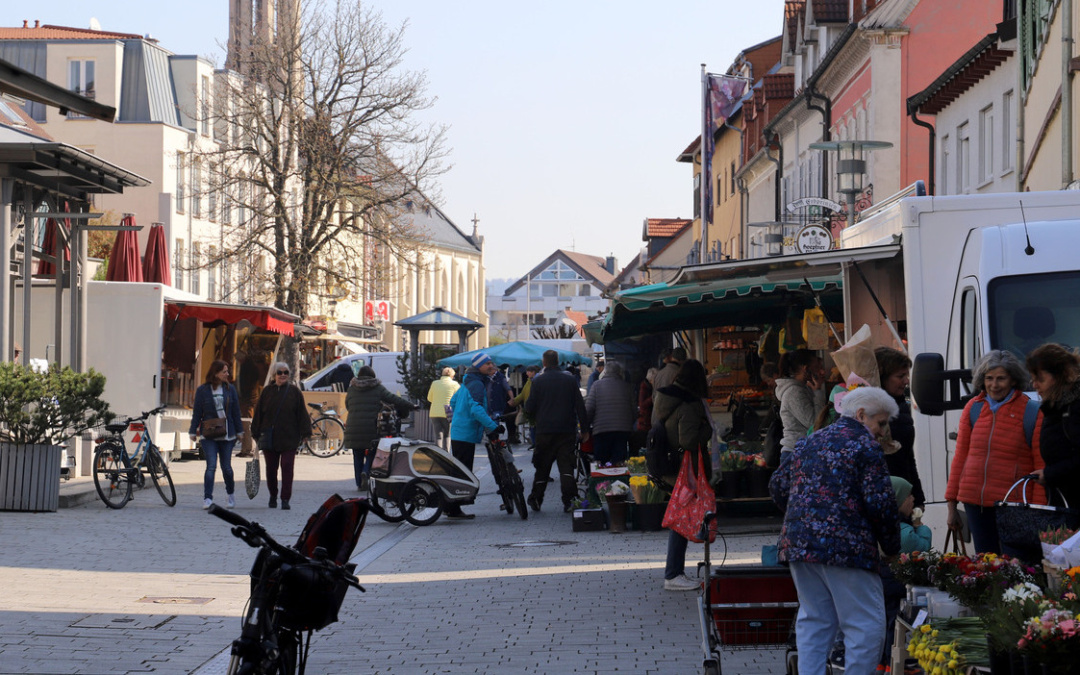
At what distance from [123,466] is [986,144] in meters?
15.1

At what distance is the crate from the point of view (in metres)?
7.21

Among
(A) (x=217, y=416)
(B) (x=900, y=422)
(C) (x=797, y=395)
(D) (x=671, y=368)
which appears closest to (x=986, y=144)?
(D) (x=671, y=368)

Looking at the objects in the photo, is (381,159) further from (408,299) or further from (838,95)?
(408,299)

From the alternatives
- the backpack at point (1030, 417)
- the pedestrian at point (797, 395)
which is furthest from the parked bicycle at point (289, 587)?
the pedestrian at point (797, 395)

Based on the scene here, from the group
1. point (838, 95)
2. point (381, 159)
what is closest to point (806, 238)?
point (838, 95)

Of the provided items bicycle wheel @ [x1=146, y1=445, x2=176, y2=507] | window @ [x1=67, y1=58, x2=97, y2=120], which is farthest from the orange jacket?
window @ [x1=67, y1=58, x2=97, y2=120]

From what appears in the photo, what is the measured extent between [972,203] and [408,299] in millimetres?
84136

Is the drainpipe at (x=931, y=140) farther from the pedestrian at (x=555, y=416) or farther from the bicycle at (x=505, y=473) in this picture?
the bicycle at (x=505, y=473)

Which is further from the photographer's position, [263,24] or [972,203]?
[263,24]

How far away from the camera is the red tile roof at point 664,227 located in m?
76.1

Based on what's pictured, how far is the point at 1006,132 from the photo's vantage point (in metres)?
23.1

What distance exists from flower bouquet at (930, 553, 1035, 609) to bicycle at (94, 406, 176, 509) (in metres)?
13.2

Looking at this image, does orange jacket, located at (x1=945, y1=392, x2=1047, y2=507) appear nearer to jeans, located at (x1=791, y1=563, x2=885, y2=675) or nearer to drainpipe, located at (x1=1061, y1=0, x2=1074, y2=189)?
jeans, located at (x1=791, y1=563, x2=885, y2=675)

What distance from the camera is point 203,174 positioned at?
176ft
